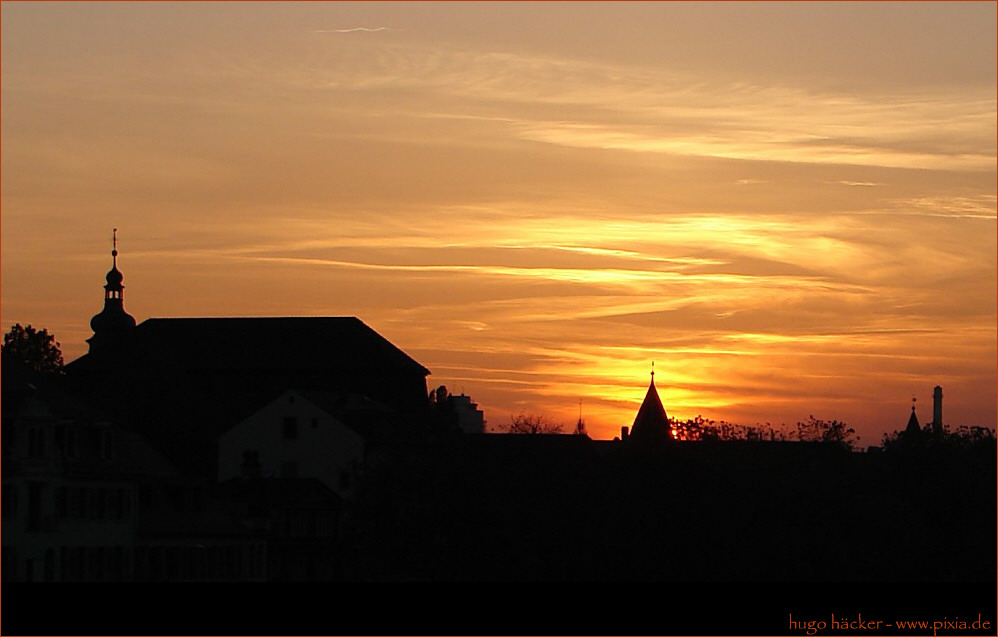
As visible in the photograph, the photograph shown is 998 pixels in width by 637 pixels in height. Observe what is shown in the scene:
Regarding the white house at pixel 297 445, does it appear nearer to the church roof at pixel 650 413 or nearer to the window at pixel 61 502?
the window at pixel 61 502

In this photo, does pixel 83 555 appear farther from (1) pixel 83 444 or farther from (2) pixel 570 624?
(2) pixel 570 624

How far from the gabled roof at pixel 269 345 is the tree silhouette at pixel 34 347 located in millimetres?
2542

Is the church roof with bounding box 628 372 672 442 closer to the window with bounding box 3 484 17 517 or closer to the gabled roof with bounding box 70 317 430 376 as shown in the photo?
the gabled roof with bounding box 70 317 430 376

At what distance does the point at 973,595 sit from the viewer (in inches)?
641

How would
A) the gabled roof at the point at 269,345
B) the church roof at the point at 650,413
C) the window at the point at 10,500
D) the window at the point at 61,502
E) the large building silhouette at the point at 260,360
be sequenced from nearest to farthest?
1. the window at the point at 10,500
2. the window at the point at 61,502
3. the large building silhouette at the point at 260,360
4. the gabled roof at the point at 269,345
5. the church roof at the point at 650,413

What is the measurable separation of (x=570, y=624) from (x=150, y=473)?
7284 cm

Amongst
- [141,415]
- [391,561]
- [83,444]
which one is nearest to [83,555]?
[83,444]

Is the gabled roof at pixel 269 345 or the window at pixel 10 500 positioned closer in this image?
the window at pixel 10 500

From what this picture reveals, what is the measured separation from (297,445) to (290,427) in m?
1.39

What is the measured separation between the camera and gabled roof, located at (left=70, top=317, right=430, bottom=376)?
517 ft

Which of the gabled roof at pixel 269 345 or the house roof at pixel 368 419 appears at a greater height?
the gabled roof at pixel 269 345

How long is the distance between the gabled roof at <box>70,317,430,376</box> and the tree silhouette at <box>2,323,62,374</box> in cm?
254

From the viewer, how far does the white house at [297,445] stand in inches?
4663

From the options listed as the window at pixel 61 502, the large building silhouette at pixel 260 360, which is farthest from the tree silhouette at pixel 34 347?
the window at pixel 61 502
